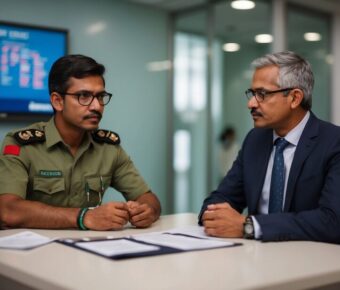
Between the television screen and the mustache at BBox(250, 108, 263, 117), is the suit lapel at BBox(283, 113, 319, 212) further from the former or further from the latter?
the television screen

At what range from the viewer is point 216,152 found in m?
5.32


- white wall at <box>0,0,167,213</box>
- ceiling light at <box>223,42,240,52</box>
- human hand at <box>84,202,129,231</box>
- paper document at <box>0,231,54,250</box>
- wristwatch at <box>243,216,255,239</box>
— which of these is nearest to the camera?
paper document at <box>0,231,54,250</box>

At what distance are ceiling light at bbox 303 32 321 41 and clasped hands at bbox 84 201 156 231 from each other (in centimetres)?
418

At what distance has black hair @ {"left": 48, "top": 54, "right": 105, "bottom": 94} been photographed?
7.32 ft

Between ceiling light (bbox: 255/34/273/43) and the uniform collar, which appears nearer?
the uniform collar

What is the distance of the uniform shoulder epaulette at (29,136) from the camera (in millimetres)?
2129

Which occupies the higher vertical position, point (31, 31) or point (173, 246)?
point (31, 31)

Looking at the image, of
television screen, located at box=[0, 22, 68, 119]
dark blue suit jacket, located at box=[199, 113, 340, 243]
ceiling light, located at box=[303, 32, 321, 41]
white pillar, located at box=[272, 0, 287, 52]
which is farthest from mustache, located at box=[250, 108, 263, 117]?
ceiling light, located at box=[303, 32, 321, 41]

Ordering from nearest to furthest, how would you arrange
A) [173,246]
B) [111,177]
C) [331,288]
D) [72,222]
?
[331,288] → [173,246] → [72,222] → [111,177]

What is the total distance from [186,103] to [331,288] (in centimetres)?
436

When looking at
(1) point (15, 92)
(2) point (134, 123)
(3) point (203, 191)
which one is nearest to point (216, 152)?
(3) point (203, 191)

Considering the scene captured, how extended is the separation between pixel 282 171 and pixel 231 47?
3.46m

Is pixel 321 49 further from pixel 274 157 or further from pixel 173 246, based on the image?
pixel 173 246

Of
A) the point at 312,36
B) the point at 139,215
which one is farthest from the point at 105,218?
the point at 312,36
